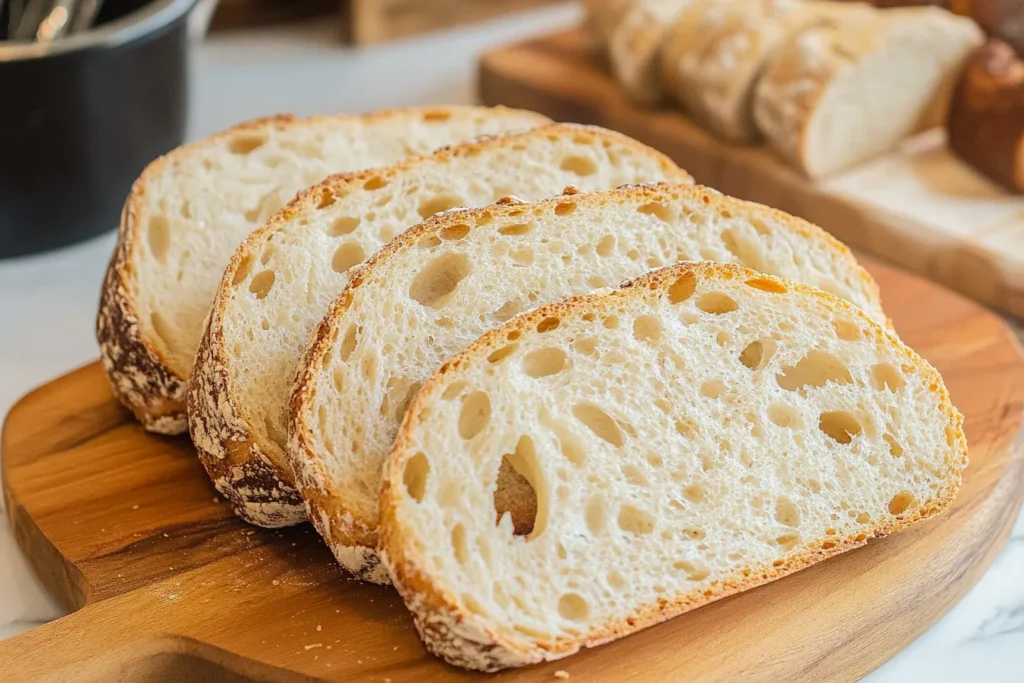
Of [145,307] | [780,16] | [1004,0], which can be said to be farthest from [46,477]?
[1004,0]

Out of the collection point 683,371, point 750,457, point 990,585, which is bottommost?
point 990,585

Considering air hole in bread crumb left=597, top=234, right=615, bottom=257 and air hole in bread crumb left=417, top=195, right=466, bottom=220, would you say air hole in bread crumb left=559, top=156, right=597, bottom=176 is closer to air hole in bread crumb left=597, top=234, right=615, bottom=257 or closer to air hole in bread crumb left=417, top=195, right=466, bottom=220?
air hole in bread crumb left=417, top=195, right=466, bottom=220

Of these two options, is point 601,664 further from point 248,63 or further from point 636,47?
point 248,63

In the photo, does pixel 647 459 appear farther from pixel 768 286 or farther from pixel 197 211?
pixel 197 211

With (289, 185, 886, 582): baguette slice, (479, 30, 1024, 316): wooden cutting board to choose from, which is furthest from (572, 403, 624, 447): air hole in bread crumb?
(479, 30, 1024, 316): wooden cutting board

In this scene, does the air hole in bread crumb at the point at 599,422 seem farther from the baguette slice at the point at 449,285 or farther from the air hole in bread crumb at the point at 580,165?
the air hole in bread crumb at the point at 580,165
